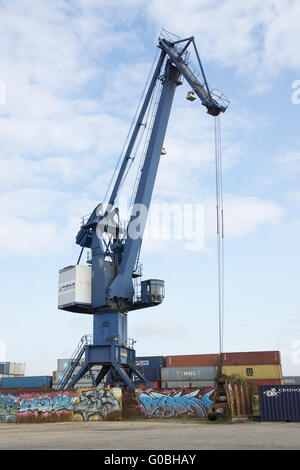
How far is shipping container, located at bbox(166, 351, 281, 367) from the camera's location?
46.8m

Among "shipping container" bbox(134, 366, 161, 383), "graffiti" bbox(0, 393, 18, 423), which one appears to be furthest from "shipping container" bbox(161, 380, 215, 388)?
"graffiti" bbox(0, 393, 18, 423)

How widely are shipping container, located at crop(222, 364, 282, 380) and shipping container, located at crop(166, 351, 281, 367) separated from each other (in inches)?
20.5

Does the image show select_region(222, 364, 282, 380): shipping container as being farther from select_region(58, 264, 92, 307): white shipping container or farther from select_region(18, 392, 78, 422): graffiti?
select_region(18, 392, 78, 422): graffiti

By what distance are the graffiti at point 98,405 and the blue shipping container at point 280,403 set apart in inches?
367

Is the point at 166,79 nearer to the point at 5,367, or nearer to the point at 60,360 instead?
the point at 60,360

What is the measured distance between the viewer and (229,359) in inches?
1911

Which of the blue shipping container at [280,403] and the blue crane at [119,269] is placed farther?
the blue crane at [119,269]

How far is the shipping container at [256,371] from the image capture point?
45.6 m

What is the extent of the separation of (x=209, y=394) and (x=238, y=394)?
2.24m

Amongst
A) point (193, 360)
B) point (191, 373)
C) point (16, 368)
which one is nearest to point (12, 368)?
point (16, 368)

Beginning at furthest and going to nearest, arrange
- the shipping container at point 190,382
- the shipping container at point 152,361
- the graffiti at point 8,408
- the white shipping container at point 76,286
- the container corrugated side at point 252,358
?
1. the shipping container at point 152,361
2. the container corrugated side at point 252,358
3. the shipping container at point 190,382
4. the white shipping container at point 76,286
5. the graffiti at point 8,408

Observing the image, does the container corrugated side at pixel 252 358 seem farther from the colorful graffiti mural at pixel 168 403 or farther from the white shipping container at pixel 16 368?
the white shipping container at pixel 16 368

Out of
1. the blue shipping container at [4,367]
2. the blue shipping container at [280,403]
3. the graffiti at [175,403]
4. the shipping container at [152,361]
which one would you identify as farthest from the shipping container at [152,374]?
the blue shipping container at [4,367]
